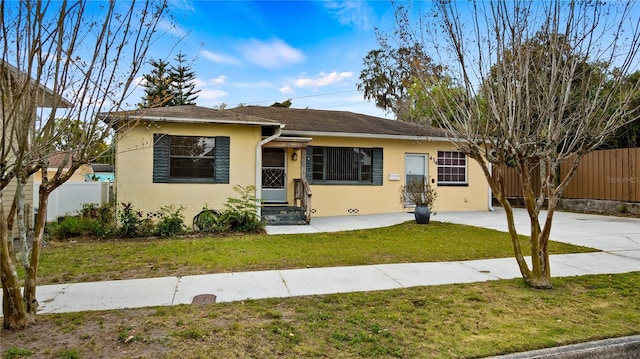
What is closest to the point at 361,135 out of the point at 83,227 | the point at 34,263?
the point at 83,227

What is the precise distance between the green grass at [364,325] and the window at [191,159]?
6.79 meters

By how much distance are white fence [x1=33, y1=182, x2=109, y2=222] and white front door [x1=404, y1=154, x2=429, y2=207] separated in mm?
10103

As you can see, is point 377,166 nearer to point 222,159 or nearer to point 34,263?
point 222,159

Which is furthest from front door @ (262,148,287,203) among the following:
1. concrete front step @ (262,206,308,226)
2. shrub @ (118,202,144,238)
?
shrub @ (118,202,144,238)

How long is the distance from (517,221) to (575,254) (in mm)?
4743

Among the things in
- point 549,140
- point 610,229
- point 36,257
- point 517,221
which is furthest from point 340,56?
point 36,257

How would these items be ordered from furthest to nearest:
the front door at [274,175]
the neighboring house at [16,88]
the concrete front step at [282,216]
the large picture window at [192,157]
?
the front door at [274,175]
the concrete front step at [282,216]
the large picture window at [192,157]
the neighboring house at [16,88]

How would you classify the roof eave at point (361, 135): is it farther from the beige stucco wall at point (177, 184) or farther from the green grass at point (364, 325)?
the green grass at point (364, 325)

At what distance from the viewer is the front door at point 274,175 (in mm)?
12609

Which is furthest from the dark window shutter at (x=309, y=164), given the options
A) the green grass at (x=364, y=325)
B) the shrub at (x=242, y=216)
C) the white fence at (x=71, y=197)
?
the green grass at (x=364, y=325)

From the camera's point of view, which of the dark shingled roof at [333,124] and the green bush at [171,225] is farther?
the dark shingled roof at [333,124]

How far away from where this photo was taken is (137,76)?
12.6 feet

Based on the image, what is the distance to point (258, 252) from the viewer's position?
7148mm

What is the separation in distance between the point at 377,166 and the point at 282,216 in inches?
169
